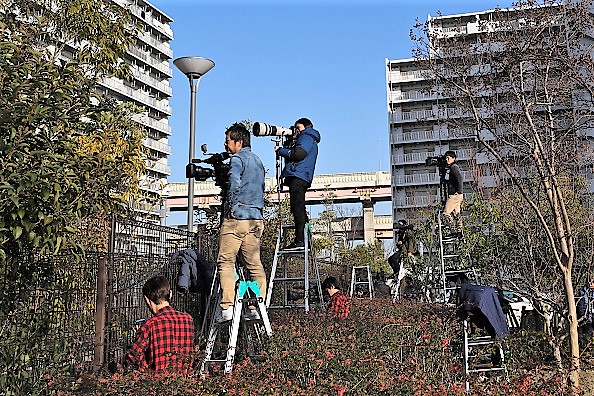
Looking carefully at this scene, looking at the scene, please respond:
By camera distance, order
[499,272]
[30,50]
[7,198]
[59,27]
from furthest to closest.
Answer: [499,272] < [59,27] < [30,50] < [7,198]

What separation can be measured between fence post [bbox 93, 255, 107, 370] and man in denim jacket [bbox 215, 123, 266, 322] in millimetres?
1136

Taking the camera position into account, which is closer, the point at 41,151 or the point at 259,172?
the point at 41,151

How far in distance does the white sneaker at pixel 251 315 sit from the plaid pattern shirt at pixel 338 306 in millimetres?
1128

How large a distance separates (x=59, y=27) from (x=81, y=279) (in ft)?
11.2

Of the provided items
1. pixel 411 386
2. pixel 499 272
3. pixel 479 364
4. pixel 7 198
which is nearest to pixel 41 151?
pixel 7 198

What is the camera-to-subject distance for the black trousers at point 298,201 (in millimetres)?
7559

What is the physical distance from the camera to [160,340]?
5.05 metres

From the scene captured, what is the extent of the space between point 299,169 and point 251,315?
2058 millimetres

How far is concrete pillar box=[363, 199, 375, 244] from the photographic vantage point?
56.8 metres

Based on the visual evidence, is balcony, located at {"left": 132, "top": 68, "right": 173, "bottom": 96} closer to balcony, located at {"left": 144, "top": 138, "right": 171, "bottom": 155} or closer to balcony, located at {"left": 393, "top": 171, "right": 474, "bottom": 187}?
balcony, located at {"left": 144, "top": 138, "right": 171, "bottom": 155}

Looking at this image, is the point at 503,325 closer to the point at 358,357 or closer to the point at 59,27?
the point at 358,357

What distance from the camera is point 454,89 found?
10250 millimetres

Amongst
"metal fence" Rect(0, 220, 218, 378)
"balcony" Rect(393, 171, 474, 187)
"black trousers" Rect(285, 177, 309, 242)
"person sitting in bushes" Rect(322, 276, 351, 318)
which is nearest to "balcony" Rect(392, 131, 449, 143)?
"balcony" Rect(393, 171, 474, 187)

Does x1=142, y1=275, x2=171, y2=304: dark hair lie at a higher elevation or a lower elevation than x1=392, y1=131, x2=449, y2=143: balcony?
lower
